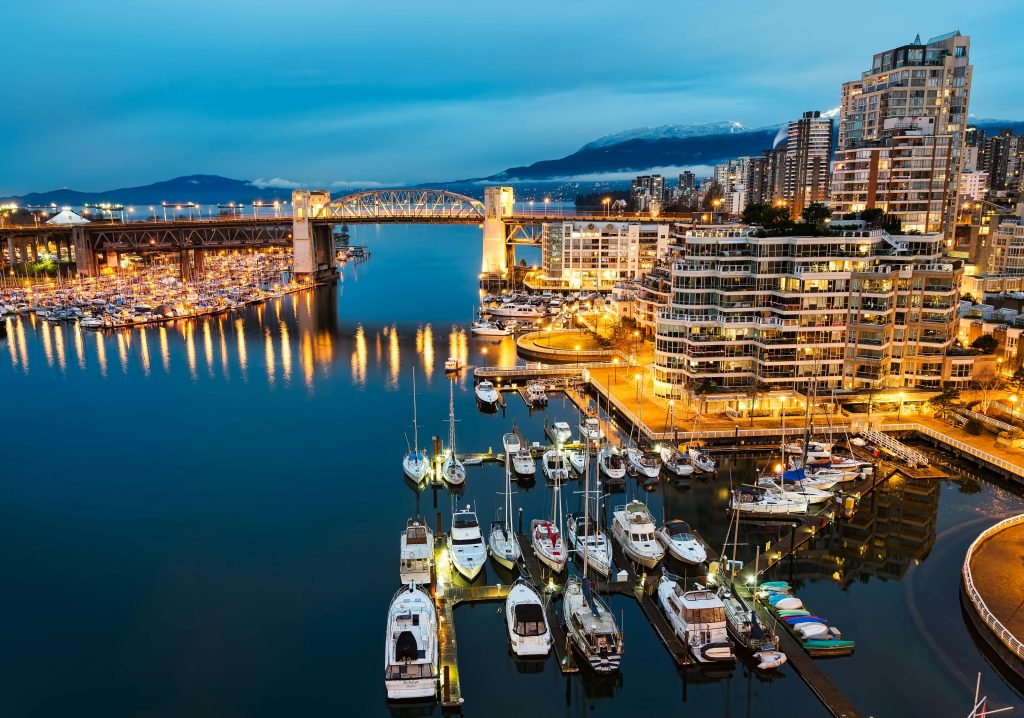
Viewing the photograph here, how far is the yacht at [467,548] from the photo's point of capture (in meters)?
27.6

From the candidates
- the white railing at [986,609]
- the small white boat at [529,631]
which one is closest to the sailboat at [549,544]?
the small white boat at [529,631]

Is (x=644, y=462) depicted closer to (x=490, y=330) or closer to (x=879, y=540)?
(x=879, y=540)

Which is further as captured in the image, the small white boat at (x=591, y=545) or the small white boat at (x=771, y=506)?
the small white boat at (x=771, y=506)

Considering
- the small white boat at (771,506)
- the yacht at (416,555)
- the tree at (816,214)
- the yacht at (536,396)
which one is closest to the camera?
the yacht at (416,555)

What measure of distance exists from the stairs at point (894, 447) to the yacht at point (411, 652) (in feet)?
85.9

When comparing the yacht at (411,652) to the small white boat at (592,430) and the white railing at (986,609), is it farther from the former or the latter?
the small white boat at (592,430)

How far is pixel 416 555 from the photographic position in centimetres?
2750

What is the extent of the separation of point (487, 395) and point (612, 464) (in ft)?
52.0

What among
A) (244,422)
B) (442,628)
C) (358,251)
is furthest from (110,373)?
(358,251)

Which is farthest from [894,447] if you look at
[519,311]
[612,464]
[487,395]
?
[519,311]

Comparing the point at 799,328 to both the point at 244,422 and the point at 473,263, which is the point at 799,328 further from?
the point at 473,263

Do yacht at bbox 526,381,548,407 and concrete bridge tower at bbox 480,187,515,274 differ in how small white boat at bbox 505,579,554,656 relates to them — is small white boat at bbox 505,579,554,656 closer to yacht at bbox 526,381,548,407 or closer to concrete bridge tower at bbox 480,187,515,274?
yacht at bbox 526,381,548,407

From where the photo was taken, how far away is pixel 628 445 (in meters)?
39.7

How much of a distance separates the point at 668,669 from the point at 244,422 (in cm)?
3369
